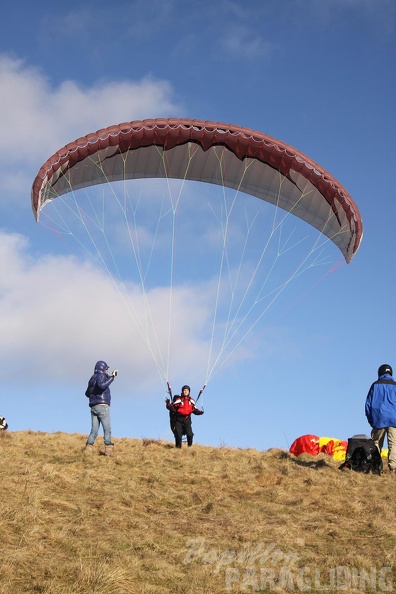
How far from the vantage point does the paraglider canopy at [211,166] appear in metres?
17.1

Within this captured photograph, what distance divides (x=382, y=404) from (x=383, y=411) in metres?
0.16

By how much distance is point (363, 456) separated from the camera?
13.8 meters

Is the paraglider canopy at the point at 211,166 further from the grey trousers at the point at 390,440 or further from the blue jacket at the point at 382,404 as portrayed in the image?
the grey trousers at the point at 390,440

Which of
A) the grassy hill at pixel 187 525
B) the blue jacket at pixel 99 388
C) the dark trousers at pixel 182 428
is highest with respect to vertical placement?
the blue jacket at pixel 99 388

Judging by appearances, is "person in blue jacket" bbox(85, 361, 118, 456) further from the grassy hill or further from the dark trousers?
the dark trousers

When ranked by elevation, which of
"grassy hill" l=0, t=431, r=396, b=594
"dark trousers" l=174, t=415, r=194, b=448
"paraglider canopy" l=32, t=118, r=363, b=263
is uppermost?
"paraglider canopy" l=32, t=118, r=363, b=263

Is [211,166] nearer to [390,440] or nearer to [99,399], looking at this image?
[99,399]

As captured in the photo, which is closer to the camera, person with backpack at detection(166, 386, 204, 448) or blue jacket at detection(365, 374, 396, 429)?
blue jacket at detection(365, 374, 396, 429)

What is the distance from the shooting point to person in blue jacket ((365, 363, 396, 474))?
13.7 meters

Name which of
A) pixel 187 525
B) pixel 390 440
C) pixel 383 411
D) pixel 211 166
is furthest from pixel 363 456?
pixel 211 166

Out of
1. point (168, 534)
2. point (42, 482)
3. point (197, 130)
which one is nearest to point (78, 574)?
point (168, 534)

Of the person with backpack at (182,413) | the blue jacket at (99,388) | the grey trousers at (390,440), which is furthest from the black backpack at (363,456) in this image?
the blue jacket at (99,388)

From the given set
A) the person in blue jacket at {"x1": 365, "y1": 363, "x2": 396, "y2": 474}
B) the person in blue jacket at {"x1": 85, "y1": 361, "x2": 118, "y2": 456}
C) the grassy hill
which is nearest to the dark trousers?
the grassy hill

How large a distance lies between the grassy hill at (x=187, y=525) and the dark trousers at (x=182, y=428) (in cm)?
185
